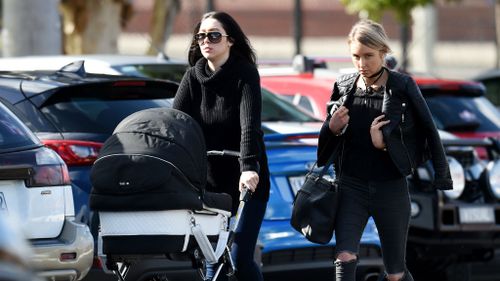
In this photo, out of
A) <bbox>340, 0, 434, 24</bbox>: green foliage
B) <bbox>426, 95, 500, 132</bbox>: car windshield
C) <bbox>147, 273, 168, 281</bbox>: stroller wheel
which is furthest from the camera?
<bbox>340, 0, 434, 24</bbox>: green foliage

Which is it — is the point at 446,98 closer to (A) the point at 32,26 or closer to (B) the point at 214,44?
(A) the point at 32,26

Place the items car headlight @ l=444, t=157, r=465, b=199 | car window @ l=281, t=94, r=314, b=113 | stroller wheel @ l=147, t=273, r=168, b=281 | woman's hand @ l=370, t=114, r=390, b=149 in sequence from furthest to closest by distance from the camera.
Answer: car window @ l=281, t=94, r=314, b=113, car headlight @ l=444, t=157, r=465, b=199, stroller wheel @ l=147, t=273, r=168, b=281, woman's hand @ l=370, t=114, r=390, b=149

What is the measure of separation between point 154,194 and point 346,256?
1.07 meters

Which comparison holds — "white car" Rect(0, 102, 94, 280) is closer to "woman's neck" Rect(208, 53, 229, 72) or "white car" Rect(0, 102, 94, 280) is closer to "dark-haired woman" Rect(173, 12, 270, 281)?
"dark-haired woman" Rect(173, 12, 270, 281)

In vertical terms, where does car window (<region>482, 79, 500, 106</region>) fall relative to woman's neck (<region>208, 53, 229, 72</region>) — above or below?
below

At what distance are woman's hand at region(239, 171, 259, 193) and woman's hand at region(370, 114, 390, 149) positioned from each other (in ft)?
1.97

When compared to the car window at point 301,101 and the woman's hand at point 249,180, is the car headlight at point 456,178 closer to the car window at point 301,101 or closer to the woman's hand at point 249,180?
the car window at point 301,101

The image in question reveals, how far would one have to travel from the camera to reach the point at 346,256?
656 centimetres

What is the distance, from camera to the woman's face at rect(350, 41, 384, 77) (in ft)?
21.3

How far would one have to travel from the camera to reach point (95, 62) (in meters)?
9.68

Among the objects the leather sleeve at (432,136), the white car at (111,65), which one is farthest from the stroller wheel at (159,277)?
the white car at (111,65)

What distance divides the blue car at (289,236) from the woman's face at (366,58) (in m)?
1.75

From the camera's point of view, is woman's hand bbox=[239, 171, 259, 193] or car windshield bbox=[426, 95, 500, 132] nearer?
woman's hand bbox=[239, 171, 259, 193]

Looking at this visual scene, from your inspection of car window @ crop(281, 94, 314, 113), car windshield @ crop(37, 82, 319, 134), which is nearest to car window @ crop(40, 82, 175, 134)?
car windshield @ crop(37, 82, 319, 134)
